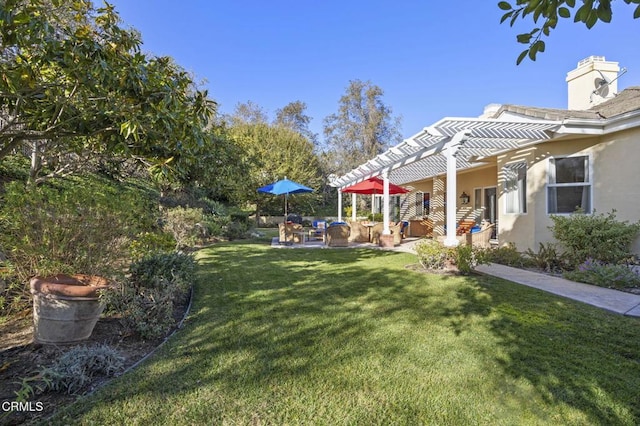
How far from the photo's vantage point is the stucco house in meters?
7.75

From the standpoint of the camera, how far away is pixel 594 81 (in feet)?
36.6

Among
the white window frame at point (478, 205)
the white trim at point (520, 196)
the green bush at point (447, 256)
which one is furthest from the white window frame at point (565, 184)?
the white window frame at point (478, 205)

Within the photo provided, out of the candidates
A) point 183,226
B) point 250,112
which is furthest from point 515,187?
point 250,112

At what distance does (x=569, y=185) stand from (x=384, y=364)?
8409 mm

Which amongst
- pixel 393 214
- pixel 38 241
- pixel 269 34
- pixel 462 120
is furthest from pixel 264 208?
pixel 38 241

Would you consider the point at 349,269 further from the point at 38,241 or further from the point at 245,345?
the point at 38,241

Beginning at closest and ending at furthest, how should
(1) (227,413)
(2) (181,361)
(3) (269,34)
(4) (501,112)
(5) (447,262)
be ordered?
(1) (227,413) → (2) (181,361) → (5) (447,262) → (4) (501,112) → (3) (269,34)

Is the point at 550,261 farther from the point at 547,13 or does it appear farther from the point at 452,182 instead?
the point at 547,13

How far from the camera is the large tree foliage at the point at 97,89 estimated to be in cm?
287

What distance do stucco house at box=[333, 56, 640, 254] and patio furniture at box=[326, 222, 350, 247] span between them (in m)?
2.04

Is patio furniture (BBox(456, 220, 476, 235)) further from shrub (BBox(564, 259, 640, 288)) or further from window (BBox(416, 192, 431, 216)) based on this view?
shrub (BBox(564, 259, 640, 288))

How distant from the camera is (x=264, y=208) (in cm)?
2781

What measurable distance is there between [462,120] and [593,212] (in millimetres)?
4016

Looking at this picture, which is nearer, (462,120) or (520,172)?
(462,120)
